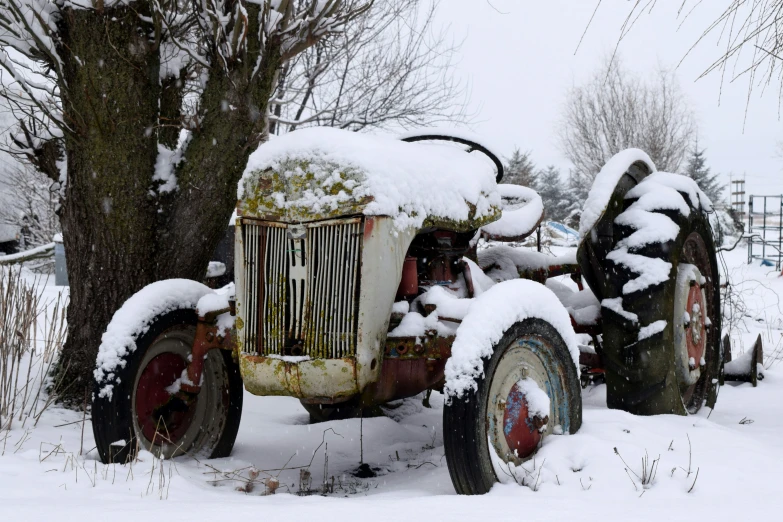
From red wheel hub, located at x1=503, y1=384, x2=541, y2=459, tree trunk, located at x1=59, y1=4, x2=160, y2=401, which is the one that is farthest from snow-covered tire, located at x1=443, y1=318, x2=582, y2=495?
tree trunk, located at x1=59, y1=4, x2=160, y2=401

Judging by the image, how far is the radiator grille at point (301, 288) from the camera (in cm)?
270

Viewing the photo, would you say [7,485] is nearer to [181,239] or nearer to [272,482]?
[272,482]

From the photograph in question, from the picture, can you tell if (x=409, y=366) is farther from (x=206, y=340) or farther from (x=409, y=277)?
(x=206, y=340)

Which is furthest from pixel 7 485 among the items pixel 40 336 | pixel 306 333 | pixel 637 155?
pixel 40 336

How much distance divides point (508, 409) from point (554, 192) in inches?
1518

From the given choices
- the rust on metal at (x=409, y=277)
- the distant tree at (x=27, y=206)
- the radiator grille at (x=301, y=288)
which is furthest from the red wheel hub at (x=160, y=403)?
the distant tree at (x=27, y=206)

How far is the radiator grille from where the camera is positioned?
270 cm

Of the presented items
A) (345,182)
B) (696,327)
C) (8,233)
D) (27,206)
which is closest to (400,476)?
(345,182)

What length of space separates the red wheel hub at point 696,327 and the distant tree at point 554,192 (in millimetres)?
35381

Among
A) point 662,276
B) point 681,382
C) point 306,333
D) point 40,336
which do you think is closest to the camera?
point 306,333

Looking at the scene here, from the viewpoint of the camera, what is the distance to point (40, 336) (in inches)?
→ 283

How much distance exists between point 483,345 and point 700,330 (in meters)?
2.03

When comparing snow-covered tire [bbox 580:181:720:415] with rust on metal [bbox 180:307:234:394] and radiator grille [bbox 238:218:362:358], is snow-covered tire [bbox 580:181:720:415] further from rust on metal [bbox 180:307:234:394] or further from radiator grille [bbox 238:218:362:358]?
rust on metal [bbox 180:307:234:394]

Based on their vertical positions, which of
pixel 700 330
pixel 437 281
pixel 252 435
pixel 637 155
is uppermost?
pixel 637 155
